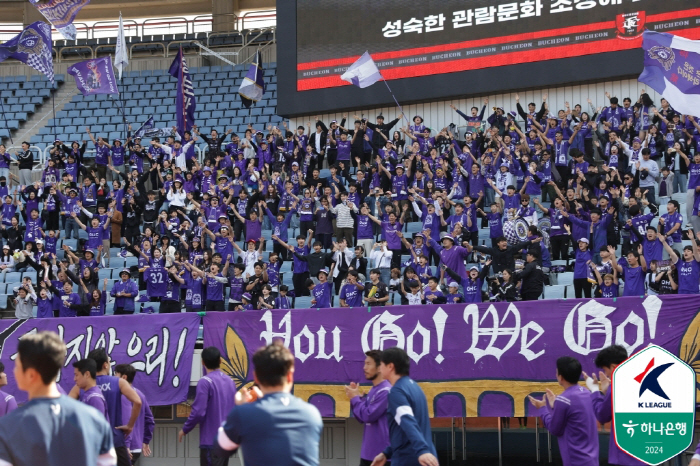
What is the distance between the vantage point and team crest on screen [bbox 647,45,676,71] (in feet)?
50.2

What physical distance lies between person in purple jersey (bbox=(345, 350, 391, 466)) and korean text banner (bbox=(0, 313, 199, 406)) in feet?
20.9

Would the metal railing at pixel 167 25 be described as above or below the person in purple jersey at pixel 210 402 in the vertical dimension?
above

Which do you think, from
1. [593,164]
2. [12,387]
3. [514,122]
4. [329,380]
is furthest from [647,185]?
[12,387]

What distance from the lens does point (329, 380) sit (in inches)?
534

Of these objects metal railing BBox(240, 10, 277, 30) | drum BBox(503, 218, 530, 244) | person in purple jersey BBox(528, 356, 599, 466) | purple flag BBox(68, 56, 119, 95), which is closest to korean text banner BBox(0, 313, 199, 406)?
drum BBox(503, 218, 530, 244)

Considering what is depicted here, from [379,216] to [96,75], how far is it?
1050 centimetres

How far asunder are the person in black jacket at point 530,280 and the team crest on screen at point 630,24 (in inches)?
372

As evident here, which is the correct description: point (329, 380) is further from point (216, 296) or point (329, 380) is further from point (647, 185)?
point (647, 185)

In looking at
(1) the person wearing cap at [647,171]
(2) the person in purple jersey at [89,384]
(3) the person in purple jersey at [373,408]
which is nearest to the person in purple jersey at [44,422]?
(3) the person in purple jersey at [373,408]

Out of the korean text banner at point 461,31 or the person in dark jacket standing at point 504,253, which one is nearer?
the person in dark jacket standing at point 504,253

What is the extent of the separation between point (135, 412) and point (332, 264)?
874cm

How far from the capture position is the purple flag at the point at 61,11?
25.2 meters

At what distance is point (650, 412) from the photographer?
8.49 meters

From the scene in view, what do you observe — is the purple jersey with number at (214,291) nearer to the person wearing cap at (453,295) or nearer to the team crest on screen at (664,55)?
the person wearing cap at (453,295)
